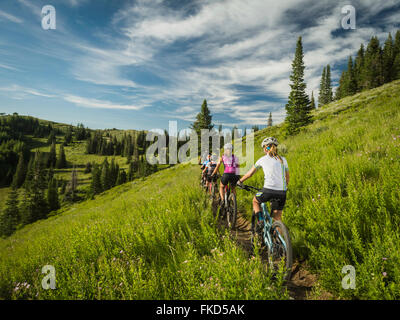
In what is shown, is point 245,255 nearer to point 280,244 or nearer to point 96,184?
point 280,244

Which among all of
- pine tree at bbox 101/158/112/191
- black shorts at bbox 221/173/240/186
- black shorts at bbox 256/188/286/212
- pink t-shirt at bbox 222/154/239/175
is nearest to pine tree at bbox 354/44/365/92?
pink t-shirt at bbox 222/154/239/175

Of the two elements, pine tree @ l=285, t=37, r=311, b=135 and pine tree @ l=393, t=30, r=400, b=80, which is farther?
pine tree @ l=393, t=30, r=400, b=80

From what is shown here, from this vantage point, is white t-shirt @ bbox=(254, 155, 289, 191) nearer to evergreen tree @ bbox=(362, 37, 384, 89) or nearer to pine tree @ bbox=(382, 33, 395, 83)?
evergreen tree @ bbox=(362, 37, 384, 89)

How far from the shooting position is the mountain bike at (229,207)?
5.35 meters

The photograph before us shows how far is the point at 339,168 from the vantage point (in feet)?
15.7

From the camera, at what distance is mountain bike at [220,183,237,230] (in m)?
5.35

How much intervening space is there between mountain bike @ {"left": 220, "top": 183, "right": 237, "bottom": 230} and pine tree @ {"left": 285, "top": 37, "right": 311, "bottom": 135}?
22.0m

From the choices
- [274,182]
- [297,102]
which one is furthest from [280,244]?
[297,102]

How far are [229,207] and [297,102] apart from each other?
1072 inches

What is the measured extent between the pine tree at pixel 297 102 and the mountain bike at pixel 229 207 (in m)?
22.0

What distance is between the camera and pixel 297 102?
87.0 ft
